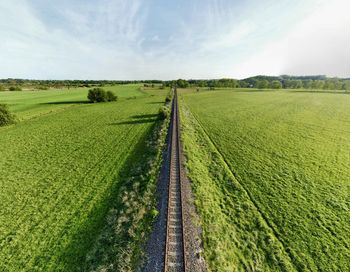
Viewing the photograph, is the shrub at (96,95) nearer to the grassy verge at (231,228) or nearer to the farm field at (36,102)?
the farm field at (36,102)

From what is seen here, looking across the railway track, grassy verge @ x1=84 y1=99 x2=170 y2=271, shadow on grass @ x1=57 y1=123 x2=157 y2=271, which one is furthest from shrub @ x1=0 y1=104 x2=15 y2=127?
the railway track

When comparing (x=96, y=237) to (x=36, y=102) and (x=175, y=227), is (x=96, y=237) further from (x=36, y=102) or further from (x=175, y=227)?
(x=36, y=102)

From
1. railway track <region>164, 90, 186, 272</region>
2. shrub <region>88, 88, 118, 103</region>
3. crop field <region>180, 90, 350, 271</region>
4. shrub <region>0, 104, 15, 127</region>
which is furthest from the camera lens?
shrub <region>88, 88, 118, 103</region>

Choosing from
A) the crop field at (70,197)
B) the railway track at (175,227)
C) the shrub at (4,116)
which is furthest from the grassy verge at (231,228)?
the shrub at (4,116)

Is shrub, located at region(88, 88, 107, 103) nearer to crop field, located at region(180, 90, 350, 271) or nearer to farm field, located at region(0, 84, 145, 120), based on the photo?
farm field, located at region(0, 84, 145, 120)

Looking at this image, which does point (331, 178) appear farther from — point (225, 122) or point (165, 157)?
point (225, 122)

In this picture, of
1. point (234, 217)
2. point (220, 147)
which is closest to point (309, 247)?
point (234, 217)
